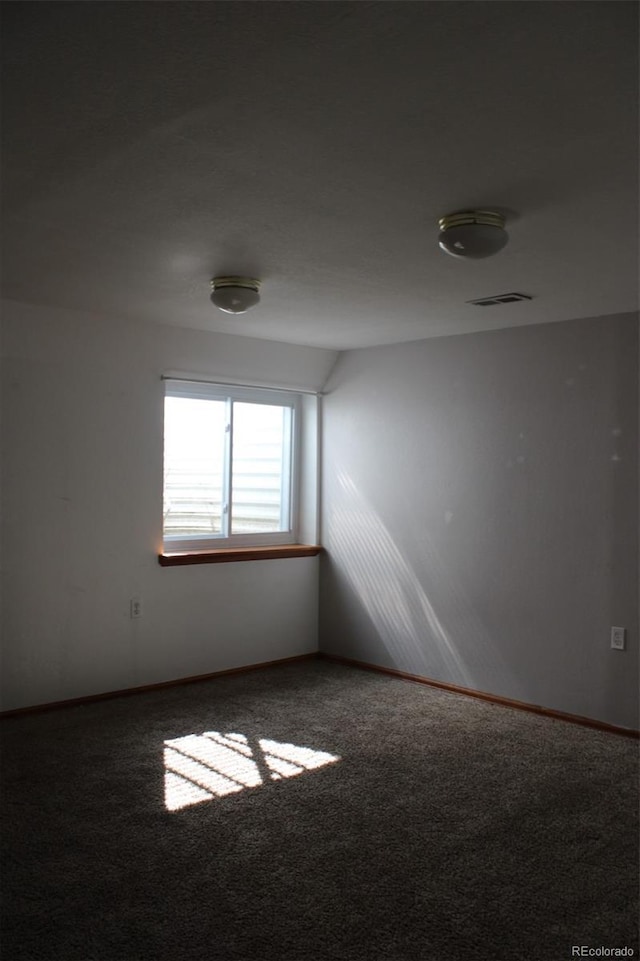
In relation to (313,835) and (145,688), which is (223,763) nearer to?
(313,835)

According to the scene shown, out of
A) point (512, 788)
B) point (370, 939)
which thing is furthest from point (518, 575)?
point (370, 939)

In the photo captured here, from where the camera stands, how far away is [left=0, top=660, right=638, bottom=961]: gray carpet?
7.46ft

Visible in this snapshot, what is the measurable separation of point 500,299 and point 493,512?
133 centimetres

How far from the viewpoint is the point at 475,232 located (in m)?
2.60

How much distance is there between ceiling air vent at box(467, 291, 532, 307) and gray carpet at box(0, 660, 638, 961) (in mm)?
2137

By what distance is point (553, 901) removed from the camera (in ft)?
8.09

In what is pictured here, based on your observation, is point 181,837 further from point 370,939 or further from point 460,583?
point 460,583

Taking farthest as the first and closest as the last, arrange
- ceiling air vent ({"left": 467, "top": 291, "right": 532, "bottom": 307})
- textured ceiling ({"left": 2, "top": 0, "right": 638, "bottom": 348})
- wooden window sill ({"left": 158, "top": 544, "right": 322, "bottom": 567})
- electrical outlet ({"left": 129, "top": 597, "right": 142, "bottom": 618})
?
wooden window sill ({"left": 158, "top": 544, "right": 322, "bottom": 567}) < electrical outlet ({"left": 129, "top": 597, "right": 142, "bottom": 618}) < ceiling air vent ({"left": 467, "top": 291, "right": 532, "bottom": 307}) < textured ceiling ({"left": 2, "top": 0, "right": 638, "bottom": 348})

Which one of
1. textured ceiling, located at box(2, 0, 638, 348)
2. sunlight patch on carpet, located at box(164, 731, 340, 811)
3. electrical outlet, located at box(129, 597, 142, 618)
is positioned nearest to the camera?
textured ceiling, located at box(2, 0, 638, 348)

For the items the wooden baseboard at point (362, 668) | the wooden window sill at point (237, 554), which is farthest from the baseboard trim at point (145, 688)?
the wooden window sill at point (237, 554)

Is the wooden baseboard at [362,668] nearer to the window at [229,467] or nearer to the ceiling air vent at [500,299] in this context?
the window at [229,467]

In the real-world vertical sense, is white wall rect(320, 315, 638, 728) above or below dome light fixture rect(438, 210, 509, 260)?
below

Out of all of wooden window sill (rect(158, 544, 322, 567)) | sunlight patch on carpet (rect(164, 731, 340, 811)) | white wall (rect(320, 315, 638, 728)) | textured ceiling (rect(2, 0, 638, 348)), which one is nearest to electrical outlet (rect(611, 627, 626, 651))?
white wall (rect(320, 315, 638, 728))

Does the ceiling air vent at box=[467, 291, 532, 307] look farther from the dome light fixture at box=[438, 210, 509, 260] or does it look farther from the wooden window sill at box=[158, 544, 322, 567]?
the wooden window sill at box=[158, 544, 322, 567]
